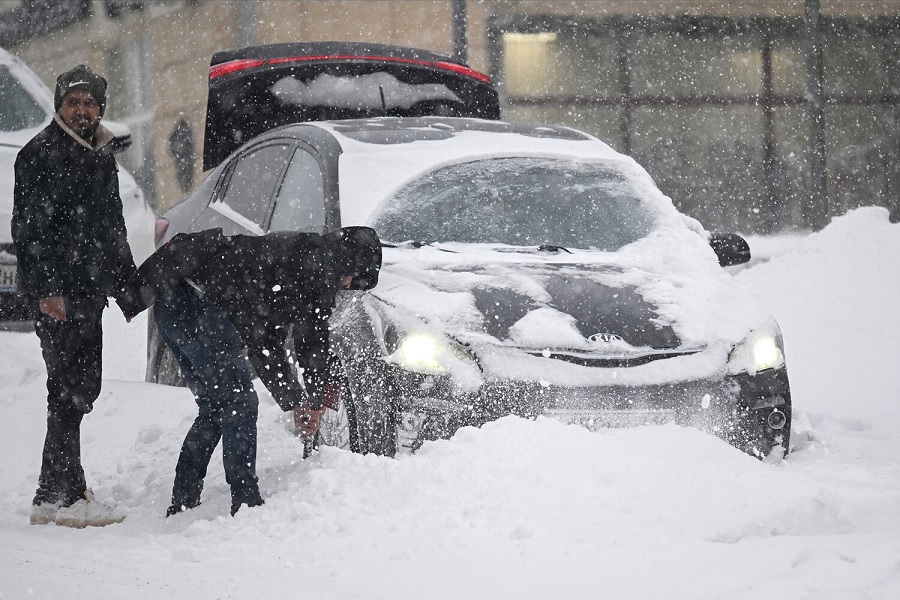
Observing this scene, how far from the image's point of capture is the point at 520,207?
592 cm

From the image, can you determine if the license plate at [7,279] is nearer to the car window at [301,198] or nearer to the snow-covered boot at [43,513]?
the car window at [301,198]

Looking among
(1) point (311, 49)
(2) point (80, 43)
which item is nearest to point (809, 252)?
(1) point (311, 49)

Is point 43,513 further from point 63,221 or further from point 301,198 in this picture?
point 301,198

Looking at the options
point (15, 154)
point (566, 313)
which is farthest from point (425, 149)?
point (15, 154)

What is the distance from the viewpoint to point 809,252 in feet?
38.8

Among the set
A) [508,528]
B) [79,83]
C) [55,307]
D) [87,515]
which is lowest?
[87,515]

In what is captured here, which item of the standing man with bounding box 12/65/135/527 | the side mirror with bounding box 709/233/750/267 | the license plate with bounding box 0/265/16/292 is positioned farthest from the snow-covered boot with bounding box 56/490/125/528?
the license plate with bounding box 0/265/16/292

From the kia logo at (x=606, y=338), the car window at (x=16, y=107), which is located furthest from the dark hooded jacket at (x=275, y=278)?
the car window at (x=16, y=107)

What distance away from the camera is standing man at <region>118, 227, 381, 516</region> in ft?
15.9

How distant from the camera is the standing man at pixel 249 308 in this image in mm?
4855

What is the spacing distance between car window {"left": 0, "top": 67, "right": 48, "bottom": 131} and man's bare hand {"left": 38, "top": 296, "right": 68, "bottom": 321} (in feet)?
15.6

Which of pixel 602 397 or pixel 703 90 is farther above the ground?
pixel 602 397

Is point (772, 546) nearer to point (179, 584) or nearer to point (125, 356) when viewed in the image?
point (179, 584)

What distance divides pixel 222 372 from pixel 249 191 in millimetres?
1746
